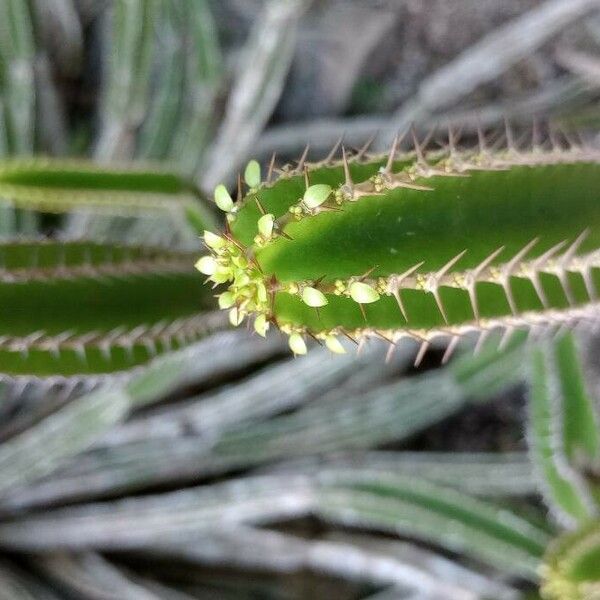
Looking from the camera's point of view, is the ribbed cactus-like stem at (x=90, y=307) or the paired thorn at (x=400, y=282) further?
the ribbed cactus-like stem at (x=90, y=307)

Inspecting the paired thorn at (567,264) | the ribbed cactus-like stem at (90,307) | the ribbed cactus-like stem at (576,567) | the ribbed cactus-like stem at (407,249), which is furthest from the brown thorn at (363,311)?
the ribbed cactus-like stem at (576,567)

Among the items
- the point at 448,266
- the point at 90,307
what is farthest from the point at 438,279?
the point at 90,307

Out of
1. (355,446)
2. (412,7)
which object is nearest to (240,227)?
(355,446)

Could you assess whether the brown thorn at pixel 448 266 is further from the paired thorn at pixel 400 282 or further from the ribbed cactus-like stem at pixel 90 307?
the ribbed cactus-like stem at pixel 90 307

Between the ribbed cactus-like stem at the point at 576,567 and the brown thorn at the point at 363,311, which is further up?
the brown thorn at the point at 363,311

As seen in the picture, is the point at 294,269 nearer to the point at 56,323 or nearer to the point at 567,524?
the point at 56,323

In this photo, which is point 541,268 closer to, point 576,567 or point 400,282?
point 400,282
